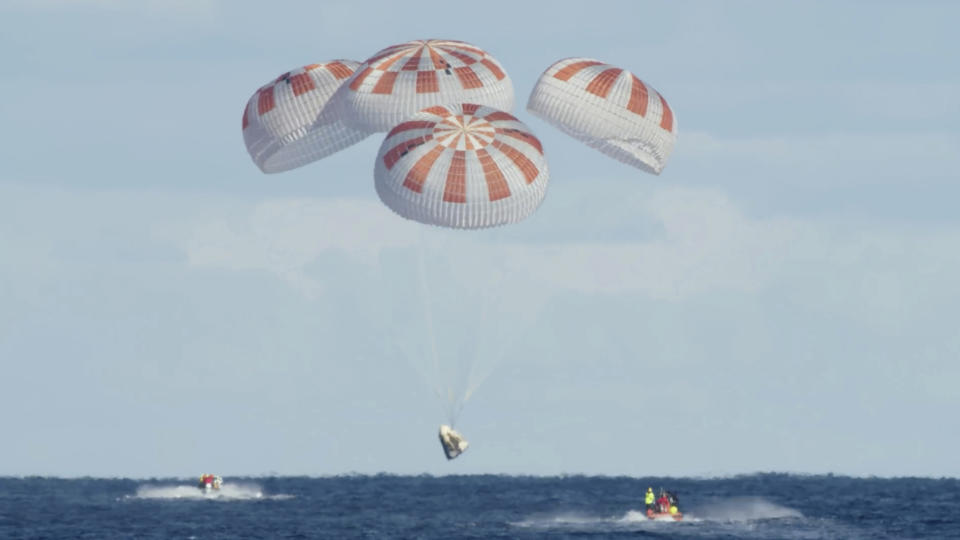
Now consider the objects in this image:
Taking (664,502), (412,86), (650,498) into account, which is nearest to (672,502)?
(664,502)

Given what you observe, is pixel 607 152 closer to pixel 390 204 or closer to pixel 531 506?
pixel 390 204

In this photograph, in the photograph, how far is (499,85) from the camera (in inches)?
2077

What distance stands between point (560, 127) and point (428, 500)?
81.7 m

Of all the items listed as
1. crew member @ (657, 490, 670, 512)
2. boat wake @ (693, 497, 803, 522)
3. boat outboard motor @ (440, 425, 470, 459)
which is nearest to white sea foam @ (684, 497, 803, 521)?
boat wake @ (693, 497, 803, 522)

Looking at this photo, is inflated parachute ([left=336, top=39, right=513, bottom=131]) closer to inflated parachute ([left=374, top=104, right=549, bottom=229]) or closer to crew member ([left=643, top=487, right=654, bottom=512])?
inflated parachute ([left=374, top=104, right=549, bottom=229])

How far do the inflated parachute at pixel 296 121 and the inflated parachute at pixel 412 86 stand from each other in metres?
1.55

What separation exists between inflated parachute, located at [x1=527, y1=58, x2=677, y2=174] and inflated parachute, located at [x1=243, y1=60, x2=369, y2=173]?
6193 mm

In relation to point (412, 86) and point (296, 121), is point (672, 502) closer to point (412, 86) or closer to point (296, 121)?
point (296, 121)

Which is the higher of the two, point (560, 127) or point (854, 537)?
point (560, 127)

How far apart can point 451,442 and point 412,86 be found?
10604mm

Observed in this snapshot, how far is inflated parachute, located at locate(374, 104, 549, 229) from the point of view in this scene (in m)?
50.1

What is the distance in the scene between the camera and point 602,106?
52.6 meters

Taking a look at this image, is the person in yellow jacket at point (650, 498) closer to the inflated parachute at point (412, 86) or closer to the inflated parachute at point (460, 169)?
the inflated parachute at point (460, 169)

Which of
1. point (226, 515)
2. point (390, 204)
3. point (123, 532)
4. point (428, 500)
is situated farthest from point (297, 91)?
point (428, 500)
